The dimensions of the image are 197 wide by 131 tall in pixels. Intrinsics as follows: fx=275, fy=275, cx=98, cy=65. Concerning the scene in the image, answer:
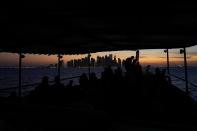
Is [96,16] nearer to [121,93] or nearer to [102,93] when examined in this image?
[102,93]

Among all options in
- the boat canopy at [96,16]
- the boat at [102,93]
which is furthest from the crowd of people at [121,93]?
the boat canopy at [96,16]

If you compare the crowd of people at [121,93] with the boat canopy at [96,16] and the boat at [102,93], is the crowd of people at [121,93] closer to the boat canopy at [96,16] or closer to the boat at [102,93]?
the boat at [102,93]

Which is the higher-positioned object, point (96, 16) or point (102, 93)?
point (96, 16)

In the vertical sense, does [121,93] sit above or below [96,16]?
below

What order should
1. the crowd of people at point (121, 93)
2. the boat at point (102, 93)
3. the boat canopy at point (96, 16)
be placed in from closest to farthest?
the boat at point (102, 93) < the boat canopy at point (96, 16) < the crowd of people at point (121, 93)

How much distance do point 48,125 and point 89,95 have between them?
277cm

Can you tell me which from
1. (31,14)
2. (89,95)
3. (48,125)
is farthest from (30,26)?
(48,125)

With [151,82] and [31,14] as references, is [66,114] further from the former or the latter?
[151,82]

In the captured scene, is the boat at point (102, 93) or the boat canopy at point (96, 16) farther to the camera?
the boat canopy at point (96, 16)

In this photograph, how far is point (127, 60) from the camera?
8164 millimetres

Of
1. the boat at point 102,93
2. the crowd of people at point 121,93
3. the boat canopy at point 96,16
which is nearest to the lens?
the boat at point 102,93

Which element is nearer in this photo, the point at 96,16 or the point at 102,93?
the point at 96,16

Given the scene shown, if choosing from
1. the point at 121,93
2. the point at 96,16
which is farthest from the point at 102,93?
the point at 96,16

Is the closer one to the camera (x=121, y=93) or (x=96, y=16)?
(x=96, y=16)
